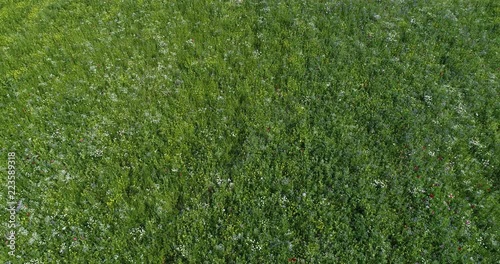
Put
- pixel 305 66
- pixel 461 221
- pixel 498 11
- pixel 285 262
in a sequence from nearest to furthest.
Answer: pixel 285 262, pixel 461 221, pixel 305 66, pixel 498 11

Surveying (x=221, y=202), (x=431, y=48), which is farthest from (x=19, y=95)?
(x=431, y=48)

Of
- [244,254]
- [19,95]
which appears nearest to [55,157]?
[19,95]

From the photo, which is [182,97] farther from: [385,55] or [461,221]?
[461,221]

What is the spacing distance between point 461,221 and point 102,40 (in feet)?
41.0

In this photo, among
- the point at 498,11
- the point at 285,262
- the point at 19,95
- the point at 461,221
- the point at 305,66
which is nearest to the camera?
the point at 285,262

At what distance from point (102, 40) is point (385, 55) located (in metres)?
10.1

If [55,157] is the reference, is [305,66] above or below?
above

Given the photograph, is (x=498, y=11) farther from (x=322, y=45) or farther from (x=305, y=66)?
(x=305, y=66)

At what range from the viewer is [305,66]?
12.4 metres

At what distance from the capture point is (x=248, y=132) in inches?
410

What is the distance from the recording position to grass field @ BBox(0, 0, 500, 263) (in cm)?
825

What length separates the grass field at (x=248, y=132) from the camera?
27.1 ft

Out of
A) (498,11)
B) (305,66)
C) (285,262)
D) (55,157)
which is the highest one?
(498,11)

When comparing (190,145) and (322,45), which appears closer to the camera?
(190,145)
